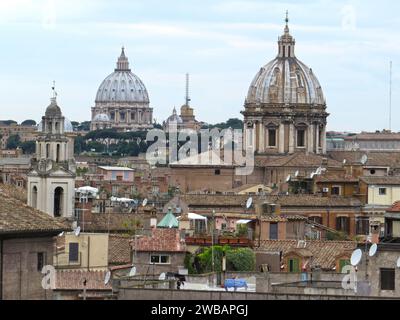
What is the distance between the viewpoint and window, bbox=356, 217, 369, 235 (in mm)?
67994

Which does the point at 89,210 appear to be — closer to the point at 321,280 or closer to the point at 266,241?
the point at 266,241

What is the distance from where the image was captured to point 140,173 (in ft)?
429

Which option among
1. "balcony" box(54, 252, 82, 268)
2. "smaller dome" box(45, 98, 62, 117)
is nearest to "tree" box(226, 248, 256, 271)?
"balcony" box(54, 252, 82, 268)

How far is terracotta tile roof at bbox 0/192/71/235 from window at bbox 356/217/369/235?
4268cm

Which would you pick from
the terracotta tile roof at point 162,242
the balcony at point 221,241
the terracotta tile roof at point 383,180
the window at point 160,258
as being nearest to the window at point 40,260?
the window at point 160,258

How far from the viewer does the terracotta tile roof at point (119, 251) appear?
145ft

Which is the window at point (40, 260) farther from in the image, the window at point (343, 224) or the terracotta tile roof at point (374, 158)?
the terracotta tile roof at point (374, 158)

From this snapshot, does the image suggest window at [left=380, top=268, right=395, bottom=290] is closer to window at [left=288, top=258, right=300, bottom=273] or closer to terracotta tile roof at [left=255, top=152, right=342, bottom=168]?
window at [left=288, top=258, right=300, bottom=273]

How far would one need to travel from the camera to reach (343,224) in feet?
229

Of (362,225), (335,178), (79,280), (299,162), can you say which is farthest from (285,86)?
(79,280)

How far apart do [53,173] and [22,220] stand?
158 ft

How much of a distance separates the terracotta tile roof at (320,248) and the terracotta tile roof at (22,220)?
54.7 ft
